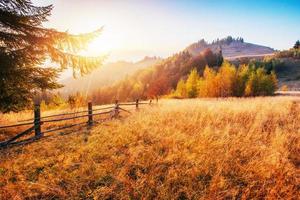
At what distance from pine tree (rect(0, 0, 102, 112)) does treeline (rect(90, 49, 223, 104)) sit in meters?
84.1

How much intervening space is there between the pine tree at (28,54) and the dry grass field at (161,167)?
6.86 feet

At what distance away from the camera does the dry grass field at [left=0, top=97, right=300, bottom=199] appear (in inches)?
165

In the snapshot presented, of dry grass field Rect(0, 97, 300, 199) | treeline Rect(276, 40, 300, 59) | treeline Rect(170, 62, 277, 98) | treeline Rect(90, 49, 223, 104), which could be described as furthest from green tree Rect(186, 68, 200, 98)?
treeline Rect(276, 40, 300, 59)

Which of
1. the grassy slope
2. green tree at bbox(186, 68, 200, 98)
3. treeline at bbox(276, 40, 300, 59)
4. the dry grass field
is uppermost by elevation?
treeline at bbox(276, 40, 300, 59)

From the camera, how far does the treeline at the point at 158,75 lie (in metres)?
98.2

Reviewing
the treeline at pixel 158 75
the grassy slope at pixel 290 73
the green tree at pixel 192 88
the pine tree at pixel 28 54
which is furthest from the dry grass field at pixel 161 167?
the grassy slope at pixel 290 73

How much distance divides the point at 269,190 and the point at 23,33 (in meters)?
7.30

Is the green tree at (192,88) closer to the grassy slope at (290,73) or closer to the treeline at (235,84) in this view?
the treeline at (235,84)

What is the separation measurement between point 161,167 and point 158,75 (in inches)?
4507

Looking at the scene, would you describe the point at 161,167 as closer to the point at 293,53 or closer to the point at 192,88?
the point at 192,88

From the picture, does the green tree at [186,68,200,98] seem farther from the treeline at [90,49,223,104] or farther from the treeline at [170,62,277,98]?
the treeline at [90,49,223,104]

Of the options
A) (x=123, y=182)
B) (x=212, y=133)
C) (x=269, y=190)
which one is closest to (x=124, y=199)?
(x=123, y=182)

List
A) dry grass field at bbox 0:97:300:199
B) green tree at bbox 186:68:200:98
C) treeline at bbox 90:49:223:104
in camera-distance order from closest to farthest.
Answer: dry grass field at bbox 0:97:300:199
green tree at bbox 186:68:200:98
treeline at bbox 90:49:223:104

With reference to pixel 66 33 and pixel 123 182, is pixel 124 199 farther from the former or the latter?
pixel 66 33
